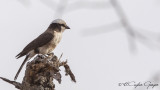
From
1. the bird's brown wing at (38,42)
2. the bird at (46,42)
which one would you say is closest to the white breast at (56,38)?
the bird at (46,42)

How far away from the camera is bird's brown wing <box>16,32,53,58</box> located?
9625mm

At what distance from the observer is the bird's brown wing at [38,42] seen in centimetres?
962

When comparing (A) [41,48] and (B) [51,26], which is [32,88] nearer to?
(A) [41,48]

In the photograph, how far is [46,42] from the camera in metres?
9.95

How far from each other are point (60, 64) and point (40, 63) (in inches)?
16.7

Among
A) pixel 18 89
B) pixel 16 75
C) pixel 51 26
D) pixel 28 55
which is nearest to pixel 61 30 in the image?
pixel 51 26

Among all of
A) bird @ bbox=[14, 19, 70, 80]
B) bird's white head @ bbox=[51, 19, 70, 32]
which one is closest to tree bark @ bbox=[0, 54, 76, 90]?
bird @ bbox=[14, 19, 70, 80]

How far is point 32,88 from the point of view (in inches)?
237

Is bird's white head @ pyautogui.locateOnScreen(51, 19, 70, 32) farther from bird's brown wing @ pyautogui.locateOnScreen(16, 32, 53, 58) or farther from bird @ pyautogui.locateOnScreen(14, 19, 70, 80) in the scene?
bird's brown wing @ pyautogui.locateOnScreen(16, 32, 53, 58)

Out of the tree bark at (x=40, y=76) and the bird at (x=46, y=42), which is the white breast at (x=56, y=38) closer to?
the bird at (x=46, y=42)

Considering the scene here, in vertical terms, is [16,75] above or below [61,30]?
below

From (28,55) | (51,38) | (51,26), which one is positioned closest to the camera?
(28,55)

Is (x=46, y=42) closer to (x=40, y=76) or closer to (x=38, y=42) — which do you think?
(x=38, y=42)

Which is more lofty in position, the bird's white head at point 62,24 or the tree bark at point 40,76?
the bird's white head at point 62,24
